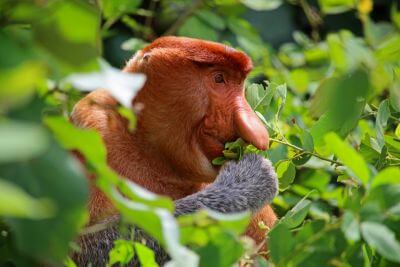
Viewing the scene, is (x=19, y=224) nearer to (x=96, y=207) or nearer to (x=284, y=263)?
(x=284, y=263)

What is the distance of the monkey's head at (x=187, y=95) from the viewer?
3.58 m

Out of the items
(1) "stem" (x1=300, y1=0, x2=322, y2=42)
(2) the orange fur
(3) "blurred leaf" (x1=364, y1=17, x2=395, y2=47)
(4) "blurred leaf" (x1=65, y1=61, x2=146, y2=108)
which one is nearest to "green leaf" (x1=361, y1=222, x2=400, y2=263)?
(4) "blurred leaf" (x1=65, y1=61, x2=146, y2=108)

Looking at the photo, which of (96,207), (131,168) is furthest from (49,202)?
(131,168)

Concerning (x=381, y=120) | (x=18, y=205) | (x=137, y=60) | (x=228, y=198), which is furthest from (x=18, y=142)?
(x=137, y=60)

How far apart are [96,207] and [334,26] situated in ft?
16.7

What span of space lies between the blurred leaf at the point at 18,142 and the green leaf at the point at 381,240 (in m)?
0.78

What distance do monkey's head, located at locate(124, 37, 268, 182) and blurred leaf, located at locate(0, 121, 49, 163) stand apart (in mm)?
2295

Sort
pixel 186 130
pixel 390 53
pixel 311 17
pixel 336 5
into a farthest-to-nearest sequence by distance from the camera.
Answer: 1. pixel 311 17
2. pixel 336 5
3. pixel 186 130
4. pixel 390 53

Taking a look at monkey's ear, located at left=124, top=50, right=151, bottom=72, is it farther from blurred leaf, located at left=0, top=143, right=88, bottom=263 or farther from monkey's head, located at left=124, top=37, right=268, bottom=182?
blurred leaf, located at left=0, top=143, right=88, bottom=263

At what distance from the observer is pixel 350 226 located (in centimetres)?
184

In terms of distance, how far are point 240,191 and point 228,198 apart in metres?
0.05

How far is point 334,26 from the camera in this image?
7906mm

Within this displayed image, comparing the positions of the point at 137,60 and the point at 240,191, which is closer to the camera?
the point at 240,191

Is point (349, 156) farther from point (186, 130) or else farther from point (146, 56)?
point (146, 56)
